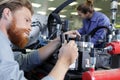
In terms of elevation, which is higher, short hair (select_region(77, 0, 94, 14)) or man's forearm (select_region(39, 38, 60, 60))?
short hair (select_region(77, 0, 94, 14))

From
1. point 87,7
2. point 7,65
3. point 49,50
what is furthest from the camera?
point 87,7

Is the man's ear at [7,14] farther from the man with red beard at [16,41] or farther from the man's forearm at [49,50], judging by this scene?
the man's forearm at [49,50]

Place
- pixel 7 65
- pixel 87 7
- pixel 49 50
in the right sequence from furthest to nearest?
pixel 87 7
pixel 49 50
pixel 7 65

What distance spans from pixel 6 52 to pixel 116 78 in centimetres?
47

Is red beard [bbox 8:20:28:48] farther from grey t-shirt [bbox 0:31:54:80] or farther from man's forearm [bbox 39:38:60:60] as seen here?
man's forearm [bbox 39:38:60:60]

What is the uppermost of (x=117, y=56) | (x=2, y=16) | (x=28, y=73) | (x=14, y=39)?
(x=2, y=16)

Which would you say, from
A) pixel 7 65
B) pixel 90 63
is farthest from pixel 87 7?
pixel 7 65

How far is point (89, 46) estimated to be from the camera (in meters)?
1.13

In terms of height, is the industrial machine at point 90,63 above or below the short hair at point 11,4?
below

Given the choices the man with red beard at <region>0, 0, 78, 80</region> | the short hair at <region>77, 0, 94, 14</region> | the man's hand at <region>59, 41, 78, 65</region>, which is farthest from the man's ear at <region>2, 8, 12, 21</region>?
the short hair at <region>77, 0, 94, 14</region>

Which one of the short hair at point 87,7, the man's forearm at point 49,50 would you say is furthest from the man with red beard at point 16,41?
the short hair at point 87,7

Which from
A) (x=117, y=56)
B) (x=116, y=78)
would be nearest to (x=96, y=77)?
(x=116, y=78)

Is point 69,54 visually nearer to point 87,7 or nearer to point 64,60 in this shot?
point 64,60

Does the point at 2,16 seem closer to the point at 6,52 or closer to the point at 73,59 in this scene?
the point at 6,52
